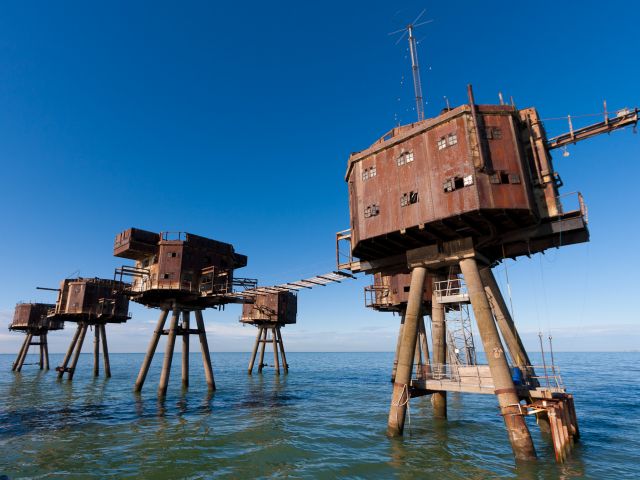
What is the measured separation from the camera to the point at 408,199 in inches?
663

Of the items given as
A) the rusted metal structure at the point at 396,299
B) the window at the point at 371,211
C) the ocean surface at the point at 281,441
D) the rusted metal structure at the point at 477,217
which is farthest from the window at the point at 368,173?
the rusted metal structure at the point at 396,299

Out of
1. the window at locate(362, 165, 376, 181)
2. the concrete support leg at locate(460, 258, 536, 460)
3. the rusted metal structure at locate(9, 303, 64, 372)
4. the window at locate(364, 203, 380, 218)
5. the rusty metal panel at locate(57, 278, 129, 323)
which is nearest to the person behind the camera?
the concrete support leg at locate(460, 258, 536, 460)

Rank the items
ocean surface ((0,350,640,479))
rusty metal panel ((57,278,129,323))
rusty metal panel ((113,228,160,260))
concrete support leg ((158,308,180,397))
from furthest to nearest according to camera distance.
→ rusty metal panel ((57,278,129,323))
rusty metal panel ((113,228,160,260))
concrete support leg ((158,308,180,397))
ocean surface ((0,350,640,479))

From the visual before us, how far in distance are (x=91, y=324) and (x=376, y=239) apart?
4158 cm

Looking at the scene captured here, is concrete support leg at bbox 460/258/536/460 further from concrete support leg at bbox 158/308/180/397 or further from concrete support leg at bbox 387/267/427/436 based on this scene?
concrete support leg at bbox 158/308/180/397

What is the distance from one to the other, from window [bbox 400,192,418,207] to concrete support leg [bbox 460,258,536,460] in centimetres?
370


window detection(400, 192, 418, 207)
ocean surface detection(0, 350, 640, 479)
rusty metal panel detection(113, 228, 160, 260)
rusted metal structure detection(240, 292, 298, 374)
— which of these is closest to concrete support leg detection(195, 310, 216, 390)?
ocean surface detection(0, 350, 640, 479)

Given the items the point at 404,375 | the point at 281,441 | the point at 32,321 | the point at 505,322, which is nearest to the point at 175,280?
the point at 281,441

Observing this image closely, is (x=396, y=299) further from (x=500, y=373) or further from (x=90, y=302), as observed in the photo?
(x=90, y=302)

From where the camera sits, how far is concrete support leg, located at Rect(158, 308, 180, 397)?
27.2m

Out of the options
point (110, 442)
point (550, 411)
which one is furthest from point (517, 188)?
point (110, 442)

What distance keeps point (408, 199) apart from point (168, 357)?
22.1m

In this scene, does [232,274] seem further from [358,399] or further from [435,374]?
[435,374]

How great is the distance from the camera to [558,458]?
42.1ft
